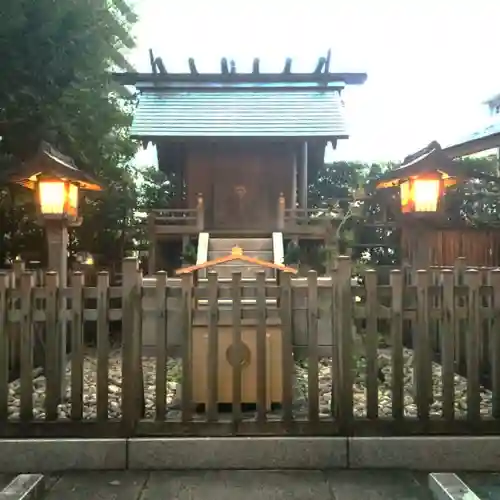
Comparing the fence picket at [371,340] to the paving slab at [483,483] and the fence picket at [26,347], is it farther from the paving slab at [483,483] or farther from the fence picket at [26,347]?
the fence picket at [26,347]

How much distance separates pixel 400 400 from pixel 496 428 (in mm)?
760

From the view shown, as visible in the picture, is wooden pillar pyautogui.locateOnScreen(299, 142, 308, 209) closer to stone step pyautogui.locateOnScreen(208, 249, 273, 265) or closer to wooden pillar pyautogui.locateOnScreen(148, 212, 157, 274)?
stone step pyautogui.locateOnScreen(208, 249, 273, 265)

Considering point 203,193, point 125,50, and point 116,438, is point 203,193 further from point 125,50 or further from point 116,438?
point 116,438

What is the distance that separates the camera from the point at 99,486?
3727mm

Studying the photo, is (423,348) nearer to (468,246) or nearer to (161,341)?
(161,341)

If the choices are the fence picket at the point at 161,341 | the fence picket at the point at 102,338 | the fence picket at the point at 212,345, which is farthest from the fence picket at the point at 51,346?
the fence picket at the point at 212,345

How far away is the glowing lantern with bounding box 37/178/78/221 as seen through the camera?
548 cm

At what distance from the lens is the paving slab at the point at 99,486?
3571 millimetres

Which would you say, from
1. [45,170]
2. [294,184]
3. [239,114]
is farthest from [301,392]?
[239,114]

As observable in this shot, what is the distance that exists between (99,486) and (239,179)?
1211 centimetres

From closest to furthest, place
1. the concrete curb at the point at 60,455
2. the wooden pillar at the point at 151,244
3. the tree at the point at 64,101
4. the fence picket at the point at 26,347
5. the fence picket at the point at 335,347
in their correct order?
the concrete curb at the point at 60,455 < the fence picket at the point at 26,347 < the fence picket at the point at 335,347 < the tree at the point at 64,101 < the wooden pillar at the point at 151,244

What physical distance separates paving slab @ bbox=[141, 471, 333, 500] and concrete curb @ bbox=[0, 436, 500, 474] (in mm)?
93

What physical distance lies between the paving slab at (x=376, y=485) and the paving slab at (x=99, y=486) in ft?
4.52

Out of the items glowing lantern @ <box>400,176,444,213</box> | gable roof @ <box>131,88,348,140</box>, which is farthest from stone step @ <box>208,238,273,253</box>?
glowing lantern @ <box>400,176,444,213</box>
